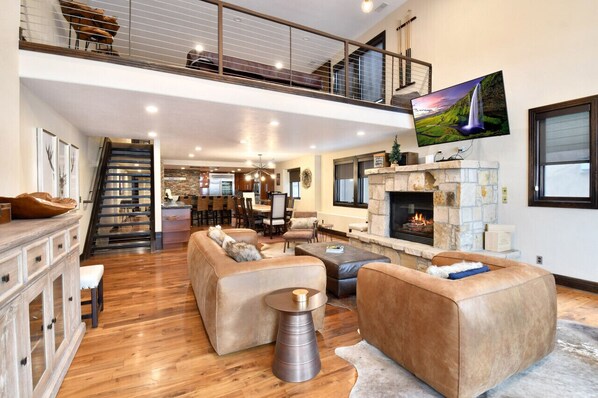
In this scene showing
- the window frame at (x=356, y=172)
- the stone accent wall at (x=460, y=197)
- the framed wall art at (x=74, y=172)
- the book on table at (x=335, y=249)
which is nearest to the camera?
the book on table at (x=335, y=249)

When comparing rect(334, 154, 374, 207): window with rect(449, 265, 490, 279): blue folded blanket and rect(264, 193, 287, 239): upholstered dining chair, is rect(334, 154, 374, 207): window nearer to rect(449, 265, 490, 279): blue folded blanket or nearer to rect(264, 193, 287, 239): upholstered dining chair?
rect(264, 193, 287, 239): upholstered dining chair

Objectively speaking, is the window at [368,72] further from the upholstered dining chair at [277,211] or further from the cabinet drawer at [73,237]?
the cabinet drawer at [73,237]

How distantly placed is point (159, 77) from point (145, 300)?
2547 millimetres

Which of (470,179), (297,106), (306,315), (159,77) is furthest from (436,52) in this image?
(306,315)

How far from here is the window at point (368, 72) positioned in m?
6.58

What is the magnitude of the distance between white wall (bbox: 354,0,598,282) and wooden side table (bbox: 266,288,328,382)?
3.68 metres

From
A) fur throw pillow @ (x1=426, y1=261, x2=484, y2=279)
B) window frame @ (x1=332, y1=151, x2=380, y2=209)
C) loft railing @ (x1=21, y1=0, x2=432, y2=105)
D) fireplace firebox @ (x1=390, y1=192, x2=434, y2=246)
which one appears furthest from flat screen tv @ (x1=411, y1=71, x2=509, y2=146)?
fur throw pillow @ (x1=426, y1=261, x2=484, y2=279)

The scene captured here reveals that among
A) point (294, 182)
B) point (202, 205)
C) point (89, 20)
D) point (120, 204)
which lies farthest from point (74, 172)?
point (294, 182)

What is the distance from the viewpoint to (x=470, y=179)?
400 cm

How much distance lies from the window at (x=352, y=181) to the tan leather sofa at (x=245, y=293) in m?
5.06

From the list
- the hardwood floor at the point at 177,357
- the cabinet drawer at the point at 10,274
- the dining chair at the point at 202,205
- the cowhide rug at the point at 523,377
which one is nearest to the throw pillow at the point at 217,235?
the hardwood floor at the point at 177,357

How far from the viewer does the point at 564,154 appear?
11.9ft

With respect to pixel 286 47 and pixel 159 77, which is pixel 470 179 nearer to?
pixel 159 77

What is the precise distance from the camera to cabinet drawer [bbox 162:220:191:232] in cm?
621
